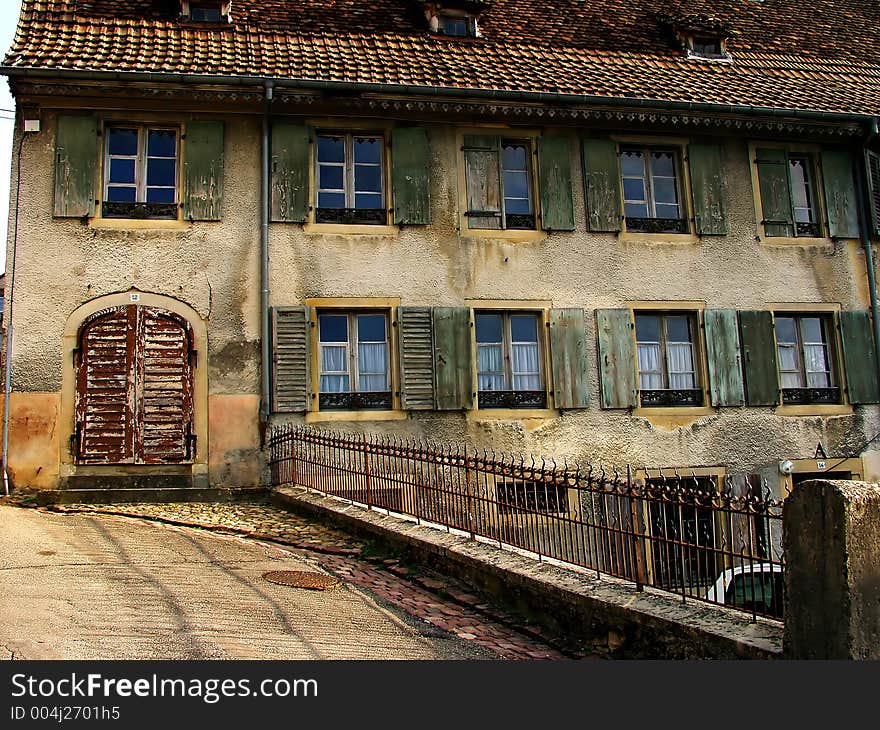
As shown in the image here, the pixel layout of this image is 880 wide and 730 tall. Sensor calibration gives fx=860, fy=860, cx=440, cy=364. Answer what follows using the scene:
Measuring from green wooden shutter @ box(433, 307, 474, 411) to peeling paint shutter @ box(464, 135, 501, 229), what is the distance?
1.64m

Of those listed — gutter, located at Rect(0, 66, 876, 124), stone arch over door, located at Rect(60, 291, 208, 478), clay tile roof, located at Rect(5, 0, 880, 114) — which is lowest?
stone arch over door, located at Rect(60, 291, 208, 478)

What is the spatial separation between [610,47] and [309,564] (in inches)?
479

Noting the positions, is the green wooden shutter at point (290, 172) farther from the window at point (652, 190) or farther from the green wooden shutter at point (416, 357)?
the window at point (652, 190)

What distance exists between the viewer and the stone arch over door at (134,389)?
41.4 feet

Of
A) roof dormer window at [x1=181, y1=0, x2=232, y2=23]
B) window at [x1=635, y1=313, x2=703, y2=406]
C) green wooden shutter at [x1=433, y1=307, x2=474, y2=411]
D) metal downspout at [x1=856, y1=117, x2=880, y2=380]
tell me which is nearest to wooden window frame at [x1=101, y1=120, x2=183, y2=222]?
roof dormer window at [x1=181, y1=0, x2=232, y2=23]

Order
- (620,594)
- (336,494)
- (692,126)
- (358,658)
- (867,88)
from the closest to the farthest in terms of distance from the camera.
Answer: (358,658), (620,594), (336,494), (692,126), (867,88)

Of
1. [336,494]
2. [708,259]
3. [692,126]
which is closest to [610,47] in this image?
[692,126]

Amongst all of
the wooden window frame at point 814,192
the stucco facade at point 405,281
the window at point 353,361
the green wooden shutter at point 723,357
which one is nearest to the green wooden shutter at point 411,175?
the stucco facade at point 405,281

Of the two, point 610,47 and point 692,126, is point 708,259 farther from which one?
point 610,47

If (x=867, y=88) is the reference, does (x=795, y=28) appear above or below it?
above

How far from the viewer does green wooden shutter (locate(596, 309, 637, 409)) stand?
46.5ft

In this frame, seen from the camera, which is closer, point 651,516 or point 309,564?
point 651,516

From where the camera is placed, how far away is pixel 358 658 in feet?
17.6

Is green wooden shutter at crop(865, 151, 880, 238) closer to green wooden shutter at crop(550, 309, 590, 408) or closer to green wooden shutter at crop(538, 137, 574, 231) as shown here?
green wooden shutter at crop(538, 137, 574, 231)
